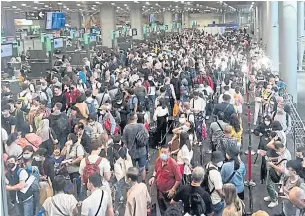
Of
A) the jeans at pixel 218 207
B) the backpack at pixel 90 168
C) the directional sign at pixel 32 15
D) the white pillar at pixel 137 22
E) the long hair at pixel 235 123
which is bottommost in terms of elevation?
the jeans at pixel 218 207

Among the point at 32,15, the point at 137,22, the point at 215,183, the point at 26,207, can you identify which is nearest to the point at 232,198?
the point at 215,183

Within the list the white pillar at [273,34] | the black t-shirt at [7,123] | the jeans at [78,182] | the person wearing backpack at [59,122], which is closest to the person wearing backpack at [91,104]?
the person wearing backpack at [59,122]

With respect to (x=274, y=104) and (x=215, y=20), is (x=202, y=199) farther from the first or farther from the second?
(x=215, y=20)

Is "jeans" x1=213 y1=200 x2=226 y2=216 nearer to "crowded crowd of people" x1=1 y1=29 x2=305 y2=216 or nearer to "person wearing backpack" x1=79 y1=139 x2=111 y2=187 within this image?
"crowded crowd of people" x1=1 y1=29 x2=305 y2=216

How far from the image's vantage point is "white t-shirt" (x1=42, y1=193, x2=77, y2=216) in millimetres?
3637

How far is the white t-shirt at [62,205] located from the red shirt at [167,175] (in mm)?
991

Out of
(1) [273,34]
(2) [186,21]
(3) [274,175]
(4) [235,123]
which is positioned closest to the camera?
(3) [274,175]

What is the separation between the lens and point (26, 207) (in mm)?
4316

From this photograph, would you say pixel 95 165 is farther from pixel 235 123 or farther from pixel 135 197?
pixel 235 123

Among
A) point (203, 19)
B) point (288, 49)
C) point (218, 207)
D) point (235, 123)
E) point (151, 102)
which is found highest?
point (203, 19)

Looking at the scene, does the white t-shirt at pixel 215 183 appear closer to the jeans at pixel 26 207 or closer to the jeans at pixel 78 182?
the jeans at pixel 78 182

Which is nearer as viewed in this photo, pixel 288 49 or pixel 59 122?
pixel 59 122

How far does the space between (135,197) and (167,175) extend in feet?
2.08

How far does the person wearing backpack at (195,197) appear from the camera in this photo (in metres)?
3.82
